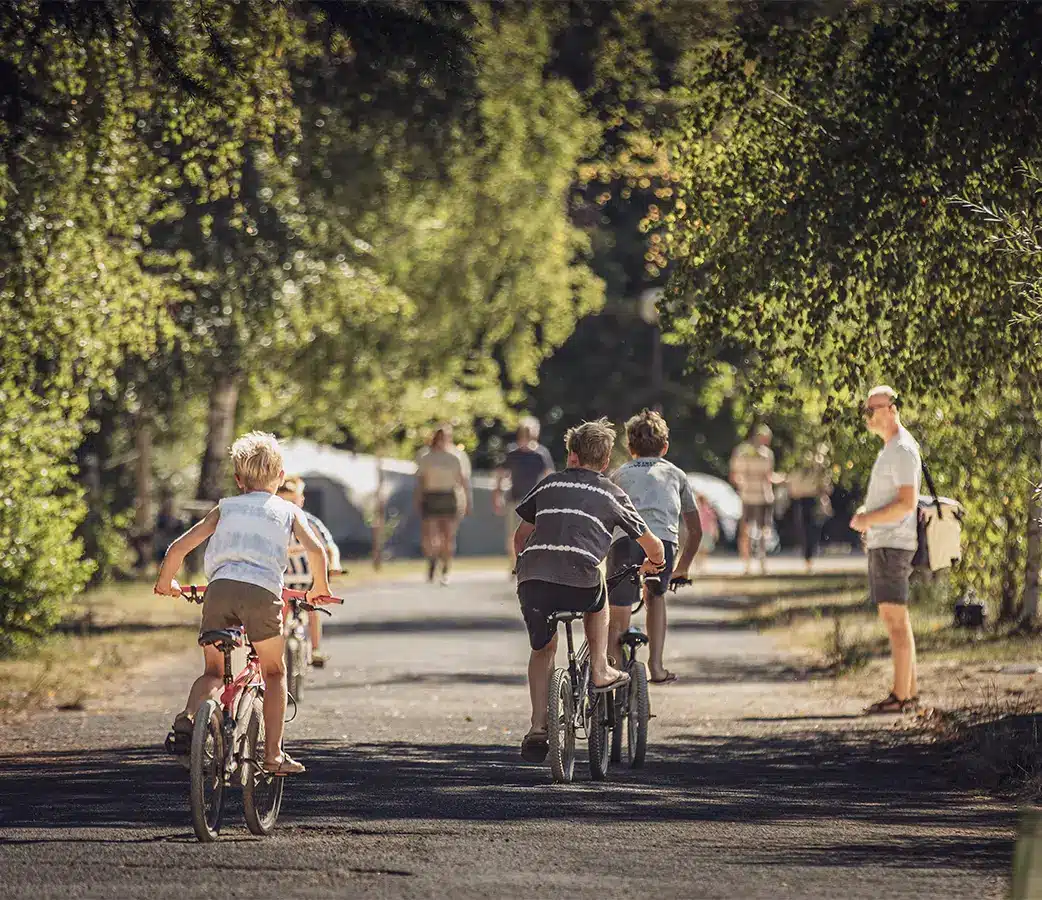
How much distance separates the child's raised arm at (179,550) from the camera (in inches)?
343

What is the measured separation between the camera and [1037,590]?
18.8 m

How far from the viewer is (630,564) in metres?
11.6

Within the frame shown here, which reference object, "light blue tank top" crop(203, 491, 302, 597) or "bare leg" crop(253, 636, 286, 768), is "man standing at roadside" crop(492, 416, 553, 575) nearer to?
"bare leg" crop(253, 636, 286, 768)

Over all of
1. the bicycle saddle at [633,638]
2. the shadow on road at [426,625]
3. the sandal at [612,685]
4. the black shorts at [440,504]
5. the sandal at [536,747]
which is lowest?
the sandal at [536,747]

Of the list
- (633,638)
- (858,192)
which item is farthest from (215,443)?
(633,638)

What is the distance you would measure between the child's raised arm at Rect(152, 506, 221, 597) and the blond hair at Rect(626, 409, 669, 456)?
410cm

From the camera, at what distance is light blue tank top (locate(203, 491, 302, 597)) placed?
8688 millimetres

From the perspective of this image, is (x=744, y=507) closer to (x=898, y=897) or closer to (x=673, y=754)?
(x=673, y=754)

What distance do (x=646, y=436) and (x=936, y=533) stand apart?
7.93 ft

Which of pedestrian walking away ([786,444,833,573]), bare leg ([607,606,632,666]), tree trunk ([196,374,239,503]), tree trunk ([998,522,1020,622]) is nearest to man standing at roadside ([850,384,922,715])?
bare leg ([607,606,632,666])

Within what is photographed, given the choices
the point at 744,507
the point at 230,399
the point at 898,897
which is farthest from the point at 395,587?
the point at 898,897

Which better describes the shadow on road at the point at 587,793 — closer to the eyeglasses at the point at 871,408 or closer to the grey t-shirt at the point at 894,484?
the grey t-shirt at the point at 894,484

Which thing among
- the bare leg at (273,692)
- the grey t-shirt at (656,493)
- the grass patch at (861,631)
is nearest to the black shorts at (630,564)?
the grey t-shirt at (656,493)

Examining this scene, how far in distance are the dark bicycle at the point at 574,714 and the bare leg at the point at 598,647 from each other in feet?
0.16
